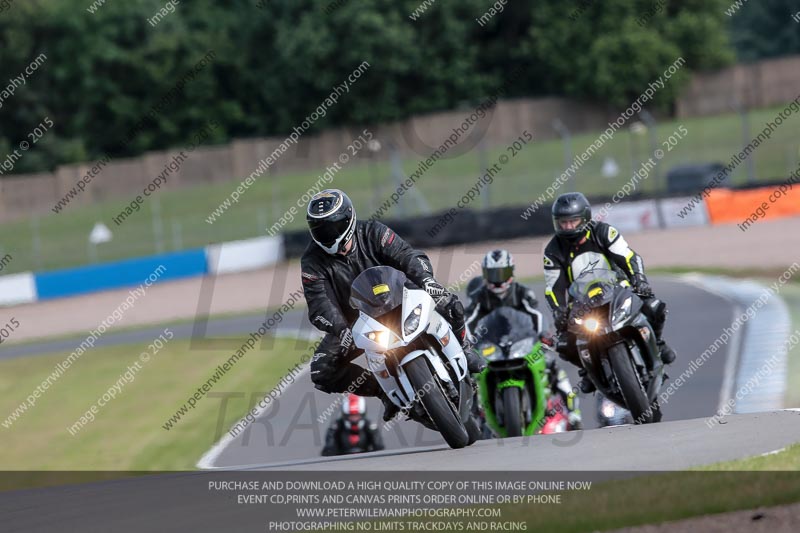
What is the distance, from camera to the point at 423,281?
8070 mm

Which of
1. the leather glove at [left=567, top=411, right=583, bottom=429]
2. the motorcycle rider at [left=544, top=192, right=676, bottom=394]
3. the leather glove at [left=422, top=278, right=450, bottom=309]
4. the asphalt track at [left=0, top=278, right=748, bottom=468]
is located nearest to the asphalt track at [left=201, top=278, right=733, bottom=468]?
the asphalt track at [left=0, top=278, right=748, bottom=468]

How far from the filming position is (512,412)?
9383 mm

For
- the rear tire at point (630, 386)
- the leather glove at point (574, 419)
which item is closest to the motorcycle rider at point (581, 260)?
the rear tire at point (630, 386)

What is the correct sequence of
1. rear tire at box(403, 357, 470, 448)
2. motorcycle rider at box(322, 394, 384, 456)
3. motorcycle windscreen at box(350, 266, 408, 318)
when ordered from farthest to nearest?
1. motorcycle rider at box(322, 394, 384, 456)
2. motorcycle windscreen at box(350, 266, 408, 318)
3. rear tire at box(403, 357, 470, 448)

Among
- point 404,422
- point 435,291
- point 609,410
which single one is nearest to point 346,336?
point 435,291

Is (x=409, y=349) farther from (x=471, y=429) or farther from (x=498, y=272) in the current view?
(x=498, y=272)

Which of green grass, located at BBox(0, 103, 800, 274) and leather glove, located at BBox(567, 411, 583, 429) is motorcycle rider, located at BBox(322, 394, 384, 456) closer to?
leather glove, located at BBox(567, 411, 583, 429)

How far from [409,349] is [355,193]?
33.1 meters

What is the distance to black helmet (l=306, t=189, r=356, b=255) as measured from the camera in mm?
7891

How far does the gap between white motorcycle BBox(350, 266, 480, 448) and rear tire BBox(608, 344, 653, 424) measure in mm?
1395

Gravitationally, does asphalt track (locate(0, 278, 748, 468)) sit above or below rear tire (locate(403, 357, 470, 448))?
above

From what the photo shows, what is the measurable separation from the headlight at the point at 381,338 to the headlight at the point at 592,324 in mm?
1823

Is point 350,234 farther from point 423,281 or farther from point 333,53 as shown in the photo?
point 333,53

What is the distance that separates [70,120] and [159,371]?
116 feet
